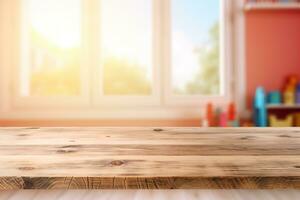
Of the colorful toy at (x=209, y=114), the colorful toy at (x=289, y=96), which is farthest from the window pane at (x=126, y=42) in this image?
the colorful toy at (x=289, y=96)

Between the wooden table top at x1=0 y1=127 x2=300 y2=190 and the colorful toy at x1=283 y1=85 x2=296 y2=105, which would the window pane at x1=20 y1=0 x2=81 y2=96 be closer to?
the colorful toy at x1=283 y1=85 x2=296 y2=105

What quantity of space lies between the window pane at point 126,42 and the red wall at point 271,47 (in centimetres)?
83

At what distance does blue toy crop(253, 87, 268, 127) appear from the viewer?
2.62m

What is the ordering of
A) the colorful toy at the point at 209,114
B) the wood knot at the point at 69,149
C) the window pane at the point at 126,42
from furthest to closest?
the window pane at the point at 126,42 → the colorful toy at the point at 209,114 → the wood knot at the point at 69,149

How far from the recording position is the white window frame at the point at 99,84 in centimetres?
280

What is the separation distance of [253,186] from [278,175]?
5 centimetres

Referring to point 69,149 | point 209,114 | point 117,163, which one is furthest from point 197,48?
point 117,163

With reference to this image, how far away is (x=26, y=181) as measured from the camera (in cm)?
62

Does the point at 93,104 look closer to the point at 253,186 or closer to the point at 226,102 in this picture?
the point at 226,102

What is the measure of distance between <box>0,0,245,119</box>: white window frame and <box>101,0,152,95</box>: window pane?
0.22 ft

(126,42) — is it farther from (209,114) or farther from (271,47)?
(271,47)

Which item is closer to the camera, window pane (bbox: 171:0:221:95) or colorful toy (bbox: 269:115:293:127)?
colorful toy (bbox: 269:115:293:127)

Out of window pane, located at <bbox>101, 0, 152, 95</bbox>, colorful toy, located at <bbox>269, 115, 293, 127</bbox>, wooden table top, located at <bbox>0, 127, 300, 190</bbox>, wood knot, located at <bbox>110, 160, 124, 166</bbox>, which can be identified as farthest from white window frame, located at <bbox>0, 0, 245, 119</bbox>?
wood knot, located at <bbox>110, 160, 124, 166</bbox>

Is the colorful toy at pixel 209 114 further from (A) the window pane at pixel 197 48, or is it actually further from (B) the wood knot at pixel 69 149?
(B) the wood knot at pixel 69 149
